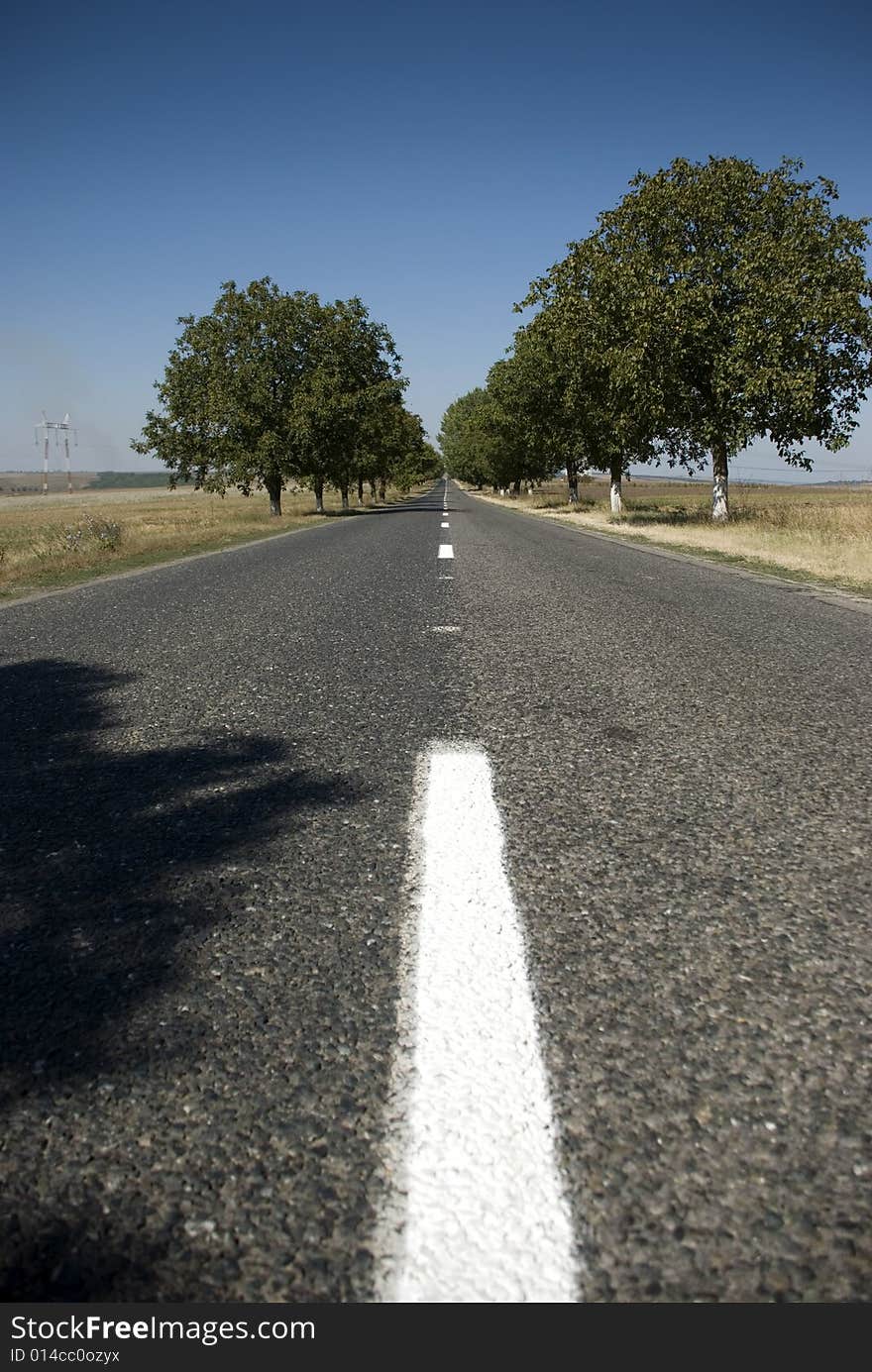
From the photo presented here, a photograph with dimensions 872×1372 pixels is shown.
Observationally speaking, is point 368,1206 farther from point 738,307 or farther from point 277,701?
point 738,307

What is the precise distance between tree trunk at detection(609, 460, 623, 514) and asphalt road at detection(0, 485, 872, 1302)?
28.1m

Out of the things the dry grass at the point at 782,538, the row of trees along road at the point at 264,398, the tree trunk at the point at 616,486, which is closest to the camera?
the dry grass at the point at 782,538

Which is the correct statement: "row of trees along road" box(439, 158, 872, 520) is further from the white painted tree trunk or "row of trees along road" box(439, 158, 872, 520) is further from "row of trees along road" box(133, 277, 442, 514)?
"row of trees along road" box(133, 277, 442, 514)

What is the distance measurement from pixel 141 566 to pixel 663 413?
1465cm

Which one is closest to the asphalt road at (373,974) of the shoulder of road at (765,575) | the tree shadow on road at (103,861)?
the tree shadow on road at (103,861)

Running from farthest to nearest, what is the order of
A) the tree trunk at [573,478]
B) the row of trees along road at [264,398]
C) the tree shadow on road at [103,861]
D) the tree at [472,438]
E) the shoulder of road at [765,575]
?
the tree at [472,438], the tree trunk at [573,478], the row of trees along road at [264,398], the shoulder of road at [765,575], the tree shadow on road at [103,861]

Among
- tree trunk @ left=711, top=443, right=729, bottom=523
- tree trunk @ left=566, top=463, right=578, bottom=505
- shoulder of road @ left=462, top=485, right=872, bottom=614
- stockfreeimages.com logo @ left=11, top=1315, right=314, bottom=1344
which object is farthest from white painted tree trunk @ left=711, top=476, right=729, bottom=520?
stockfreeimages.com logo @ left=11, top=1315, right=314, bottom=1344

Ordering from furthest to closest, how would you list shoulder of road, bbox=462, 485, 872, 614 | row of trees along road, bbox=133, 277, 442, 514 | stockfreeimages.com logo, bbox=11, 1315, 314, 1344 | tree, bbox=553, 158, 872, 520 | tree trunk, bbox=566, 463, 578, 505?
tree trunk, bbox=566, 463, 578, 505 → row of trees along road, bbox=133, 277, 442, 514 → tree, bbox=553, 158, 872, 520 → shoulder of road, bbox=462, 485, 872, 614 → stockfreeimages.com logo, bbox=11, 1315, 314, 1344

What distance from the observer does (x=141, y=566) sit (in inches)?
538

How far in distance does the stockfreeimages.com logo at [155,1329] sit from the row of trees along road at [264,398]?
36.9 metres

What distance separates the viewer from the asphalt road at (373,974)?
1204 mm

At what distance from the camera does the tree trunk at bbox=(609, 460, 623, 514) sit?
3145 centimetres

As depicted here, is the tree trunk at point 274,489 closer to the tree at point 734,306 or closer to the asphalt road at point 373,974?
the tree at point 734,306

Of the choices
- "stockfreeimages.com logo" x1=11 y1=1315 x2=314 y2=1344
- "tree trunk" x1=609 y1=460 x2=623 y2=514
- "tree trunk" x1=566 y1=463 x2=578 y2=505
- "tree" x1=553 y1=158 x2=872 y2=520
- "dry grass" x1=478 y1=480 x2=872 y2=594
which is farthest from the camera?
"tree trunk" x1=566 y1=463 x2=578 y2=505
